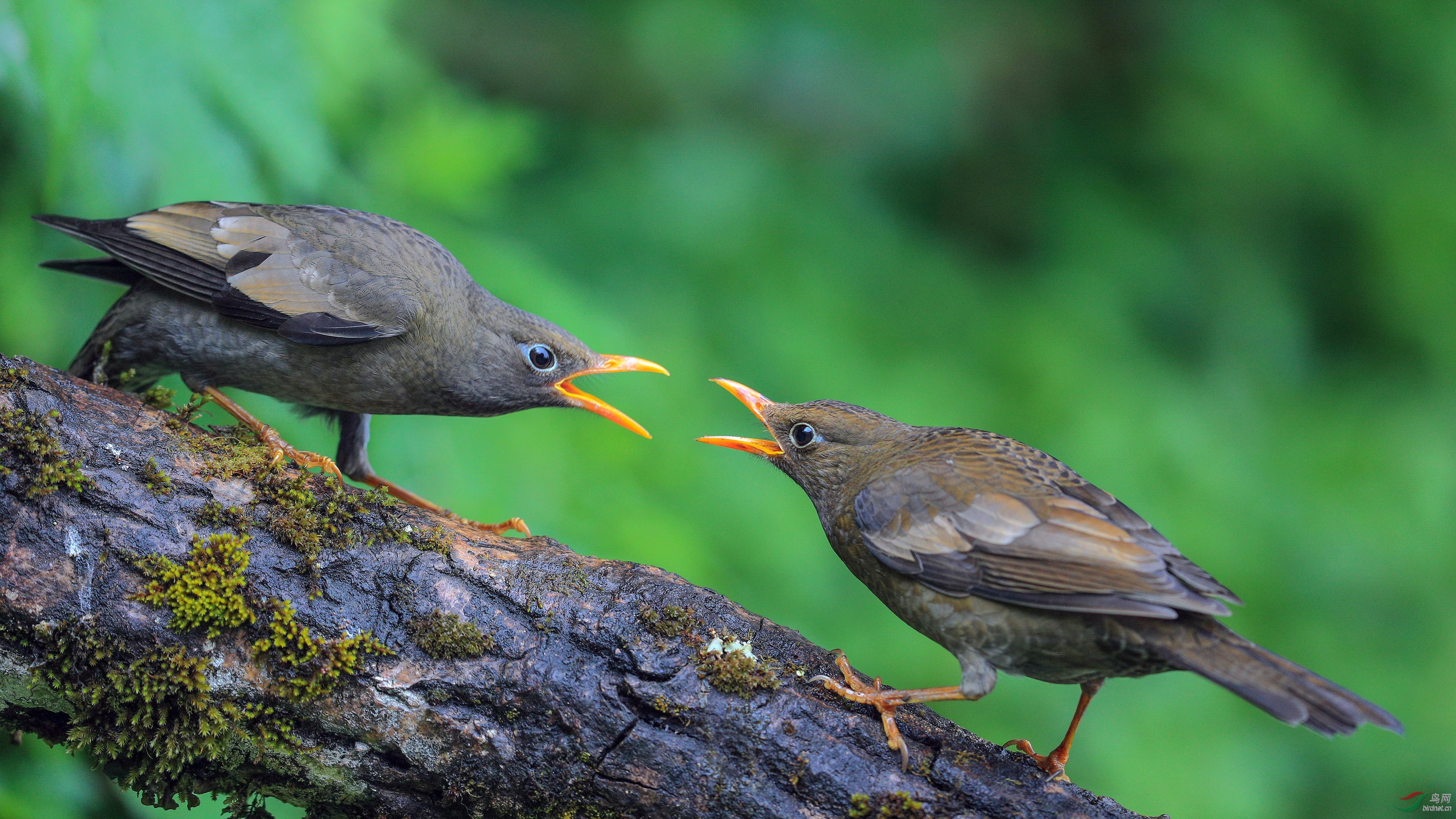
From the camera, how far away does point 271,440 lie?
3621mm

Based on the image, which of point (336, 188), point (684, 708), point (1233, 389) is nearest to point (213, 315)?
point (336, 188)

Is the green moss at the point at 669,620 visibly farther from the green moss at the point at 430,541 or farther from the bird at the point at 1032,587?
the green moss at the point at 430,541

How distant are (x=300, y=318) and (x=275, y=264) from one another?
0.86 feet

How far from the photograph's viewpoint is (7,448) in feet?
9.08

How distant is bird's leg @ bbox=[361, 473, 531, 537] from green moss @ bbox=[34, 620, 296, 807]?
89 centimetres

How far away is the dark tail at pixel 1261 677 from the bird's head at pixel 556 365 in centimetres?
217

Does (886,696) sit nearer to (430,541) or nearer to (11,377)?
(430,541)

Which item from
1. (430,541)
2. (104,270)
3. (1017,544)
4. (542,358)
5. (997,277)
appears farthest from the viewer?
(997,277)

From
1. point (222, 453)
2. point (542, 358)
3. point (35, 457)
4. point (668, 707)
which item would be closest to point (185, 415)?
point (222, 453)

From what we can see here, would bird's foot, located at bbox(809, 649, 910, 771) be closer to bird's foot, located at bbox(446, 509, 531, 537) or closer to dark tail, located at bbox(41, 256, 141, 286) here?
bird's foot, located at bbox(446, 509, 531, 537)

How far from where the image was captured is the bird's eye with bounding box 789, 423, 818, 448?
160 inches

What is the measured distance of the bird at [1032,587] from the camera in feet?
9.46

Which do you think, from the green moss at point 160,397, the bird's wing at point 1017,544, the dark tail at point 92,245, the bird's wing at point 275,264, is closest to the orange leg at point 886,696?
the bird's wing at point 1017,544

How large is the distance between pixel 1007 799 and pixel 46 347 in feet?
13.0
